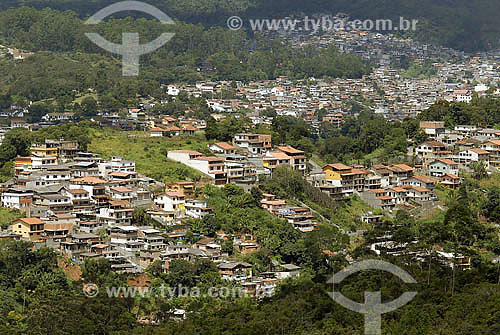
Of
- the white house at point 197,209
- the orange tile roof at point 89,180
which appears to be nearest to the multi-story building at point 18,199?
the orange tile roof at point 89,180

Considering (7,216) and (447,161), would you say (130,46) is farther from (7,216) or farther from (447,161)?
(7,216)

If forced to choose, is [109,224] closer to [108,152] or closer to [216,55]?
[108,152]

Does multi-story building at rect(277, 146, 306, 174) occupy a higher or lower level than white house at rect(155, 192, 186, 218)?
higher

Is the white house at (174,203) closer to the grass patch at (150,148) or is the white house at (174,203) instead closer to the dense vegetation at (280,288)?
the dense vegetation at (280,288)

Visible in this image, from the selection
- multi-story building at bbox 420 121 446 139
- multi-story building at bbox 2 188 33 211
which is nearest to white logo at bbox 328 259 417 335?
multi-story building at bbox 2 188 33 211

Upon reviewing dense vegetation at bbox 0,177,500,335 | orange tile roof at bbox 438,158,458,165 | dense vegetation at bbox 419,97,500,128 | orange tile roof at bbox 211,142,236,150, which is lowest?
dense vegetation at bbox 0,177,500,335

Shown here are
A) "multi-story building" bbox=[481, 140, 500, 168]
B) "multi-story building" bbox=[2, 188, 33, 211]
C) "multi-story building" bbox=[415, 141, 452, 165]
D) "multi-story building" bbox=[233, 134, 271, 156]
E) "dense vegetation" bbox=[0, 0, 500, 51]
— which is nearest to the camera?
"multi-story building" bbox=[2, 188, 33, 211]

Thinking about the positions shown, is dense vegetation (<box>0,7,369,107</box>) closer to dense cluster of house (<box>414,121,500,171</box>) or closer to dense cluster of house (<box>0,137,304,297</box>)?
dense cluster of house (<box>0,137,304,297</box>)

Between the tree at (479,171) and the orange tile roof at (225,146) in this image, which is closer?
the orange tile roof at (225,146)

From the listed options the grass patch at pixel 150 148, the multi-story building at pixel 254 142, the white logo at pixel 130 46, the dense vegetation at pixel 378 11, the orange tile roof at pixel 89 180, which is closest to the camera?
the orange tile roof at pixel 89 180

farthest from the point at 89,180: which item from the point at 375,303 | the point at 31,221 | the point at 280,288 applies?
the point at 375,303

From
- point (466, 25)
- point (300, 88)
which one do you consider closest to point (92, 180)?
point (300, 88)
